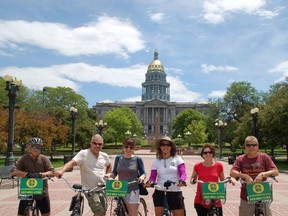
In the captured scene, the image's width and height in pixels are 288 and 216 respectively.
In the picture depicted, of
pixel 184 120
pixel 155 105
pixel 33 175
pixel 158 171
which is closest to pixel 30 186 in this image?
pixel 33 175

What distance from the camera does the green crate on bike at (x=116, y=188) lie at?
222 inches

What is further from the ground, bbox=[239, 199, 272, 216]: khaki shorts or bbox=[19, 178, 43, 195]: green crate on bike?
bbox=[19, 178, 43, 195]: green crate on bike

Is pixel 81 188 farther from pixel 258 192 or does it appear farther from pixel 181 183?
pixel 258 192

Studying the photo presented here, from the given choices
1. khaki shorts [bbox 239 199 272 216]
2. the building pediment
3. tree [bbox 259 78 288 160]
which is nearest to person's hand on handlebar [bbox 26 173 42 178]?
khaki shorts [bbox 239 199 272 216]

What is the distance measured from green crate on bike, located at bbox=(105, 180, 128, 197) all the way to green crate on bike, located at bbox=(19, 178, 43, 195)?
1.05 m

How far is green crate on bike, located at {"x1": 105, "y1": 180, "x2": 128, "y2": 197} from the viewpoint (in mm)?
5637

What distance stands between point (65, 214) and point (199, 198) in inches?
195

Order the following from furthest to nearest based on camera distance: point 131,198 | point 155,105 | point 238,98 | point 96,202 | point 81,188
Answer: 1. point 155,105
2. point 238,98
3. point 131,198
4. point 96,202
5. point 81,188

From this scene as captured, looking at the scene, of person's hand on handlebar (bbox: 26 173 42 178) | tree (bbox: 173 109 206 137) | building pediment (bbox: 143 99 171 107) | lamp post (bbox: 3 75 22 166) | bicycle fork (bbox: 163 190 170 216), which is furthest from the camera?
building pediment (bbox: 143 99 171 107)

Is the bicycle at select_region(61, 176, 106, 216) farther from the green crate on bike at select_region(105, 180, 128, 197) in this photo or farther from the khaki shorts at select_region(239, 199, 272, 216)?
the khaki shorts at select_region(239, 199, 272, 216)

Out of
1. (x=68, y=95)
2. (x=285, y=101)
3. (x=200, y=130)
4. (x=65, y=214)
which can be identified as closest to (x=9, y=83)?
(x=65, y=214)

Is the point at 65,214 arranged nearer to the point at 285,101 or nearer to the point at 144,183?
the point at 144,183

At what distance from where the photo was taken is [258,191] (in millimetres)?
5383

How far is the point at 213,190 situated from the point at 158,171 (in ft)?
2.96
